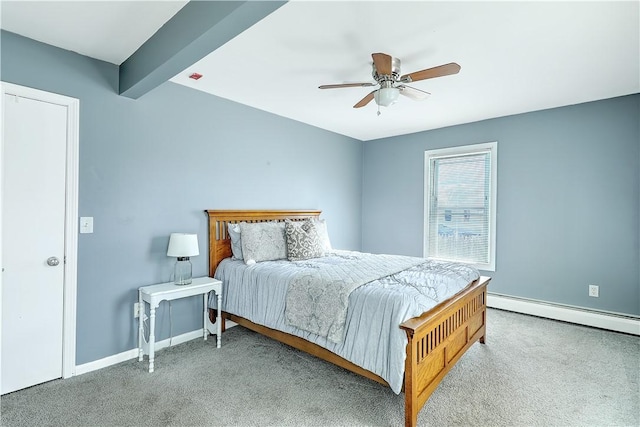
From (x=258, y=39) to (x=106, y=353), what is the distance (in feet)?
9.11

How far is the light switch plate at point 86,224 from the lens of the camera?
8.48 feet

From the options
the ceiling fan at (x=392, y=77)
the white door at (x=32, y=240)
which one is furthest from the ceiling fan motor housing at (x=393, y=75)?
the white door at (x=32, y=240)

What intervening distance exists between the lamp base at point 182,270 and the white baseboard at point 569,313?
12.2 ft

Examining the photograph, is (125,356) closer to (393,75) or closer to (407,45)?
(393,75)

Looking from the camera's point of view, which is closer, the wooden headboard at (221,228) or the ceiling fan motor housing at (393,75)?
the ceiling fan motor housing at (393,75)

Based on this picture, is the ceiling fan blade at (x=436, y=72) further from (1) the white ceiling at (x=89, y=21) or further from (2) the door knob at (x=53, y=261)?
(2) the door knob at (x=53, y=261)

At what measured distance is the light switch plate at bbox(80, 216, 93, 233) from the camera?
2.58m

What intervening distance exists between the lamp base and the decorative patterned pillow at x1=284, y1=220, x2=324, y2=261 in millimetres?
996

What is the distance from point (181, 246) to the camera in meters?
2.90

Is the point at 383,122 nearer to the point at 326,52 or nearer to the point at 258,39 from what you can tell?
the point at 326,52

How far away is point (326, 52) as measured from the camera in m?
2.52

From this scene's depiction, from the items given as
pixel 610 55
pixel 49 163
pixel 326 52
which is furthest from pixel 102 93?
pixel 610 55

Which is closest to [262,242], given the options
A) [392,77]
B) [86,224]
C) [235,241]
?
[235,241]

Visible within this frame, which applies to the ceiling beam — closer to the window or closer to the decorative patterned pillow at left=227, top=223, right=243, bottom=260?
the decorative patterned pillow at left=227, top=223, right=243, bottom=260
